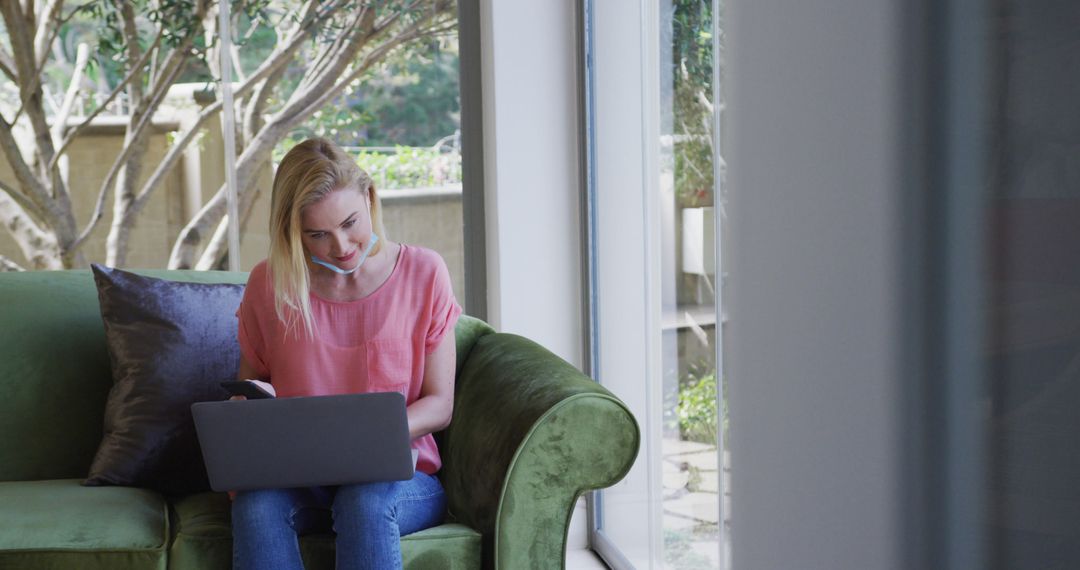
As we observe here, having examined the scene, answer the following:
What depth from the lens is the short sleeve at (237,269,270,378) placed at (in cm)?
220

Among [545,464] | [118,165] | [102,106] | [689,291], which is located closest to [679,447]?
[689,291]

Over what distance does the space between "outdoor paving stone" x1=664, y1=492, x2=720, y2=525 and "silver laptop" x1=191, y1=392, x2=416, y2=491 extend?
709 mm

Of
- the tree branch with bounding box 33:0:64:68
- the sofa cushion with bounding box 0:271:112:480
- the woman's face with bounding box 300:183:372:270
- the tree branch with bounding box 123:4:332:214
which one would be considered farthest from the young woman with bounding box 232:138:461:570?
the tree branch with bounding box 33:0:64:68

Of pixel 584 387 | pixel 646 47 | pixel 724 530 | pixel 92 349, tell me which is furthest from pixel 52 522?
pixel 646 47

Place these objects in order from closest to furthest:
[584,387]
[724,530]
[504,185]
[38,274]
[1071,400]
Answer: [1071,400], [584,387], [724,530], [38,274], [504,185]

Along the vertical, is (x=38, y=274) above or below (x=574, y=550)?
above

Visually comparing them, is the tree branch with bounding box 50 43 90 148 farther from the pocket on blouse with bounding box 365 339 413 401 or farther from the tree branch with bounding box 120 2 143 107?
the pocket on blouse with bounding box 365 339 413 401

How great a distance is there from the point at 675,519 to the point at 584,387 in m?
0.68

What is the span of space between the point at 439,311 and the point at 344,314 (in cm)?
19

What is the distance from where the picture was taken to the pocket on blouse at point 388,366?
2113 millimetres

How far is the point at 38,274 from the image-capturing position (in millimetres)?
2598

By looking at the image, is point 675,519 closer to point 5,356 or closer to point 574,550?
point 574,550

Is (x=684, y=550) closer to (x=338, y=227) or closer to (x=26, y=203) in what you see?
(x=338, y=227)

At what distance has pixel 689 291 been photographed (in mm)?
2379
